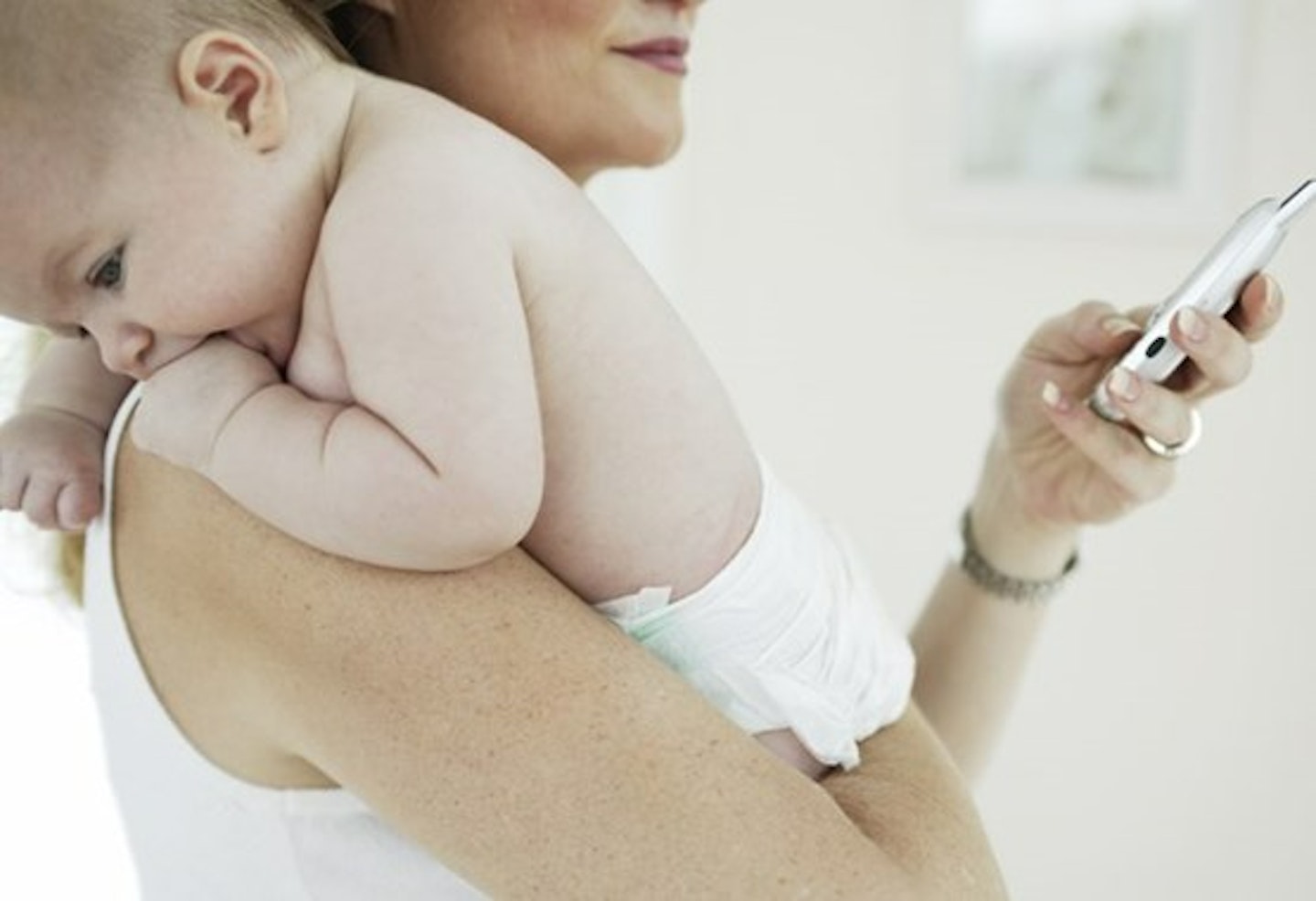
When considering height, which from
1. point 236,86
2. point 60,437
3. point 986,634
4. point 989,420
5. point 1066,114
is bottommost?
point 989,420

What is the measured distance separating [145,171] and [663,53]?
1.32ft

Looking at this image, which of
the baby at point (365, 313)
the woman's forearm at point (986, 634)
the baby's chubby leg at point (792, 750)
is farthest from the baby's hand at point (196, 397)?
the woman's forearm at point (986, 634)

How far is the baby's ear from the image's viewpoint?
647 millimetres

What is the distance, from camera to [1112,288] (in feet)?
6.91

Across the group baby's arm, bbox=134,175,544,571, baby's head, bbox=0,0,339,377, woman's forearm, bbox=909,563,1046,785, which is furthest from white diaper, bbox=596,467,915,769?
woman's forearm, bbox=909,563,1046,785

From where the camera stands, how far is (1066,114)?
2.15 meters

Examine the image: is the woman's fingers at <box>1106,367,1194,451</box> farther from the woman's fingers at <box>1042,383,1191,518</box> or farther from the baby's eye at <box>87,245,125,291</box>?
the baby's eye at <box>87,245,125,291</box>

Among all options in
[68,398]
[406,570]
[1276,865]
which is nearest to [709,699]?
[406,570]

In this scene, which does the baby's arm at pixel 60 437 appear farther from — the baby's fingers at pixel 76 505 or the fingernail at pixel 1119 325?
the fingernail at pixel 1119 325

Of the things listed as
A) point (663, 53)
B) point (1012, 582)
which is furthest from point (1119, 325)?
point (663, 53)

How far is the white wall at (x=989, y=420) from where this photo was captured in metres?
2.10

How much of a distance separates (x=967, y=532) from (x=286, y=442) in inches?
29.3

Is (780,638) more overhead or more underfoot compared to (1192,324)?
more underfoot

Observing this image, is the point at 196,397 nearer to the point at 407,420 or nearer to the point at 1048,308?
the point at 407,420
